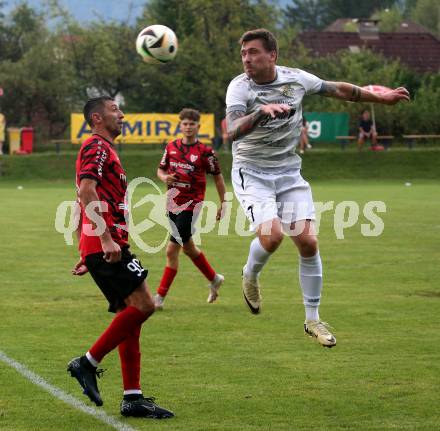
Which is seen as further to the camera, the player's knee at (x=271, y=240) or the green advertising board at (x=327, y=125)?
the green advertising board at (x=327, y=125)

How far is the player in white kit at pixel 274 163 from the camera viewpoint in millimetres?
8828

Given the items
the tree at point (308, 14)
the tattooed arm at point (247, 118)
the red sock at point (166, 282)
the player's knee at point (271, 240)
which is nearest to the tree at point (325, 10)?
the tree at point (308, 14)

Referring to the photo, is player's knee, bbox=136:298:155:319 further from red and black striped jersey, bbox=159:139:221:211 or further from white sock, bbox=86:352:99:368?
red and black striped jersey, bbox=159:139:221:211

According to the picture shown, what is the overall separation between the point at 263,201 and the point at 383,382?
1.70 metres

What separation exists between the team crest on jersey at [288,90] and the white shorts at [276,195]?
2.07 feet

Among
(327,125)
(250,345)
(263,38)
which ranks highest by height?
(263,38)

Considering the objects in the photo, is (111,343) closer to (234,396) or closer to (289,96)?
(234,396)

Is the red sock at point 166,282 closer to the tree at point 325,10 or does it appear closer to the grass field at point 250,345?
the grass field at point 250,345

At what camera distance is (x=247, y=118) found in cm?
843

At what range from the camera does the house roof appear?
279 ft

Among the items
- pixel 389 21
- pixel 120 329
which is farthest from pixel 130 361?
pixel 389 21

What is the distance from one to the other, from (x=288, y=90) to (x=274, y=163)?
599 millimetres

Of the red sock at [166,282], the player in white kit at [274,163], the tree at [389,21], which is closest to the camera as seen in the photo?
the player in white kit at [274,163]

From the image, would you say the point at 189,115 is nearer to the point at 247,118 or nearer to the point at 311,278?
the point at 311,278
